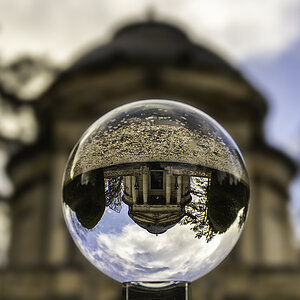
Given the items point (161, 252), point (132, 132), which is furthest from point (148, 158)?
point (161, 252)

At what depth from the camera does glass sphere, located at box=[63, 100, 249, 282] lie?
2.11m

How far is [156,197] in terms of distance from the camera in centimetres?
210

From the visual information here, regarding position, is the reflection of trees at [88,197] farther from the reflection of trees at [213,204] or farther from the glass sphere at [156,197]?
the reflection of trees at [213,204]

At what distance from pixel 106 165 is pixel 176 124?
1.07 feet

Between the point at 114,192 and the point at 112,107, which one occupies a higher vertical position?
the point at 112,107

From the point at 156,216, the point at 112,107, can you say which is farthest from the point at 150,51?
the point at 156,216

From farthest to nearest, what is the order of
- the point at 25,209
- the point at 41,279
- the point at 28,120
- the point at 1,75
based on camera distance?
1. the point at 25,209
2. the point at 28,120
3. the point at 1,75
4. the point at 41,279

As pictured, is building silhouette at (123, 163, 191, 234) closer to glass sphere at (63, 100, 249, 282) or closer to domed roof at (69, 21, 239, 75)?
glass sphere at (63, 100, 249, 282)

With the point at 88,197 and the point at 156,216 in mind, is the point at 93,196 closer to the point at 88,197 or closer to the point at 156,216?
the point at 88,197

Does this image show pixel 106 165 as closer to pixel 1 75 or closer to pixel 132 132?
pixel 132 132

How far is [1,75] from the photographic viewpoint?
21797 millimetres

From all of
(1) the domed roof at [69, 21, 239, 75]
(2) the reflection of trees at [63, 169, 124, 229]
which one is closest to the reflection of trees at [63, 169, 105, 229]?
(2) the reflection of trees at [63, 169, 124, 229]

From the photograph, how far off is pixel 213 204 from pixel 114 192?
37 centimetres

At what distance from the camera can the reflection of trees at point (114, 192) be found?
212 centimetres
